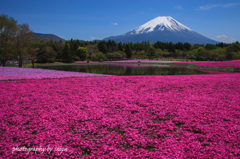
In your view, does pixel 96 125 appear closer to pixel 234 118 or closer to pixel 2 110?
pixel 2 110

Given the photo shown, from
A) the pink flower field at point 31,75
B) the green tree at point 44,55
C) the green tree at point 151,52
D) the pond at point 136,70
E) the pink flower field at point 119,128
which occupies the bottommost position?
the pink flower field at point 119,128

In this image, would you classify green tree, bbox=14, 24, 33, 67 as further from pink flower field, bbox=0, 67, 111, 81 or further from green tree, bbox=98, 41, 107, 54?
green tree, bbox=98, 41, 107, 54

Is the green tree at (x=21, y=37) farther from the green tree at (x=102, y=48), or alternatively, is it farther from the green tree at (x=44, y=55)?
the green tree at (x=102, y=48)

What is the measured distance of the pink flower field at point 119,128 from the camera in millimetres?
5051

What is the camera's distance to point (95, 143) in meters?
5.54

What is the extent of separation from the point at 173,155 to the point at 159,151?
457 mm

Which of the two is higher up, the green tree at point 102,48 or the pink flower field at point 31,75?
the green tree at point 102,48

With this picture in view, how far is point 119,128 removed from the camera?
6645 mm

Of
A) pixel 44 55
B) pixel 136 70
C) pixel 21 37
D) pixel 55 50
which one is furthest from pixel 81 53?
pixel 136 70

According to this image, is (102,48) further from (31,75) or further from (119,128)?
(119,128)

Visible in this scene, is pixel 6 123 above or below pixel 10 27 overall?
below

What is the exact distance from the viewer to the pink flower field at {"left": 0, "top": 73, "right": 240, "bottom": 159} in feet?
16.6

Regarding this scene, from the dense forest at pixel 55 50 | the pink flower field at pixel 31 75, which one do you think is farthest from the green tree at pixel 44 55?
the pink flower field at pixel 31 75

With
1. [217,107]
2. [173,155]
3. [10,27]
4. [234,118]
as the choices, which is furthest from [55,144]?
[10,27]
